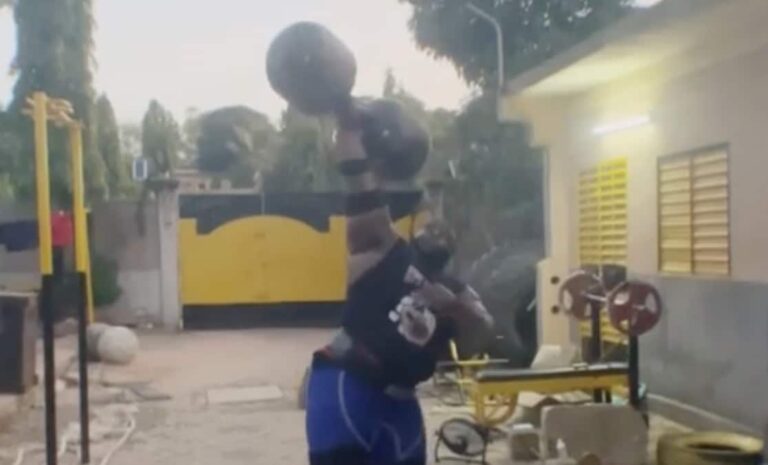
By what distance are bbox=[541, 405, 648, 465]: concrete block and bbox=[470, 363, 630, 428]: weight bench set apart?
0.52m

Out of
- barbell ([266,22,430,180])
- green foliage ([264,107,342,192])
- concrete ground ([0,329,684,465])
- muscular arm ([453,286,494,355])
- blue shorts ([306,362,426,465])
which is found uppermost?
green foliage ([264,107,342,192])

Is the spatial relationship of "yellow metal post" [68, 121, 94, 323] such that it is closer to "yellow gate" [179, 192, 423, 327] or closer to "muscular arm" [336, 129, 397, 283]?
"muscular arm" [336, 129, 397, 283]

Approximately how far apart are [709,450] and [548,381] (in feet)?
3.70

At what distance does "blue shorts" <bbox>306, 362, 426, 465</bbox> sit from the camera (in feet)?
10.8

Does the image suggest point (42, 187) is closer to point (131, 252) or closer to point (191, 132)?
point (131, 252)

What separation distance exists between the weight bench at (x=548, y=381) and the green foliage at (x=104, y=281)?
9.55 meters

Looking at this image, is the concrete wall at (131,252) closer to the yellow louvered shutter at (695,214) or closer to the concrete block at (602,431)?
the yellow louvered shutter at (695,214)

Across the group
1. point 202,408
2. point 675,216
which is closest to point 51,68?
point 202,408

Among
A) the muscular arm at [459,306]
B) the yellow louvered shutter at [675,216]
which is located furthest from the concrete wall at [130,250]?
the muscular arm at [459,306]

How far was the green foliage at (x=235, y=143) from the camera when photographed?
21.8 meters

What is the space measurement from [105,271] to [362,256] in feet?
39.7

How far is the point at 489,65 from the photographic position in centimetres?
1527

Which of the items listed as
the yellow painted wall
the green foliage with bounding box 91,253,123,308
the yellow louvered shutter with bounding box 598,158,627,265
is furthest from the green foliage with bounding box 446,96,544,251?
the yellow louvered shutter with bounding box 598,158,627,265

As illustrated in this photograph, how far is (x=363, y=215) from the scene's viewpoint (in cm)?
334
